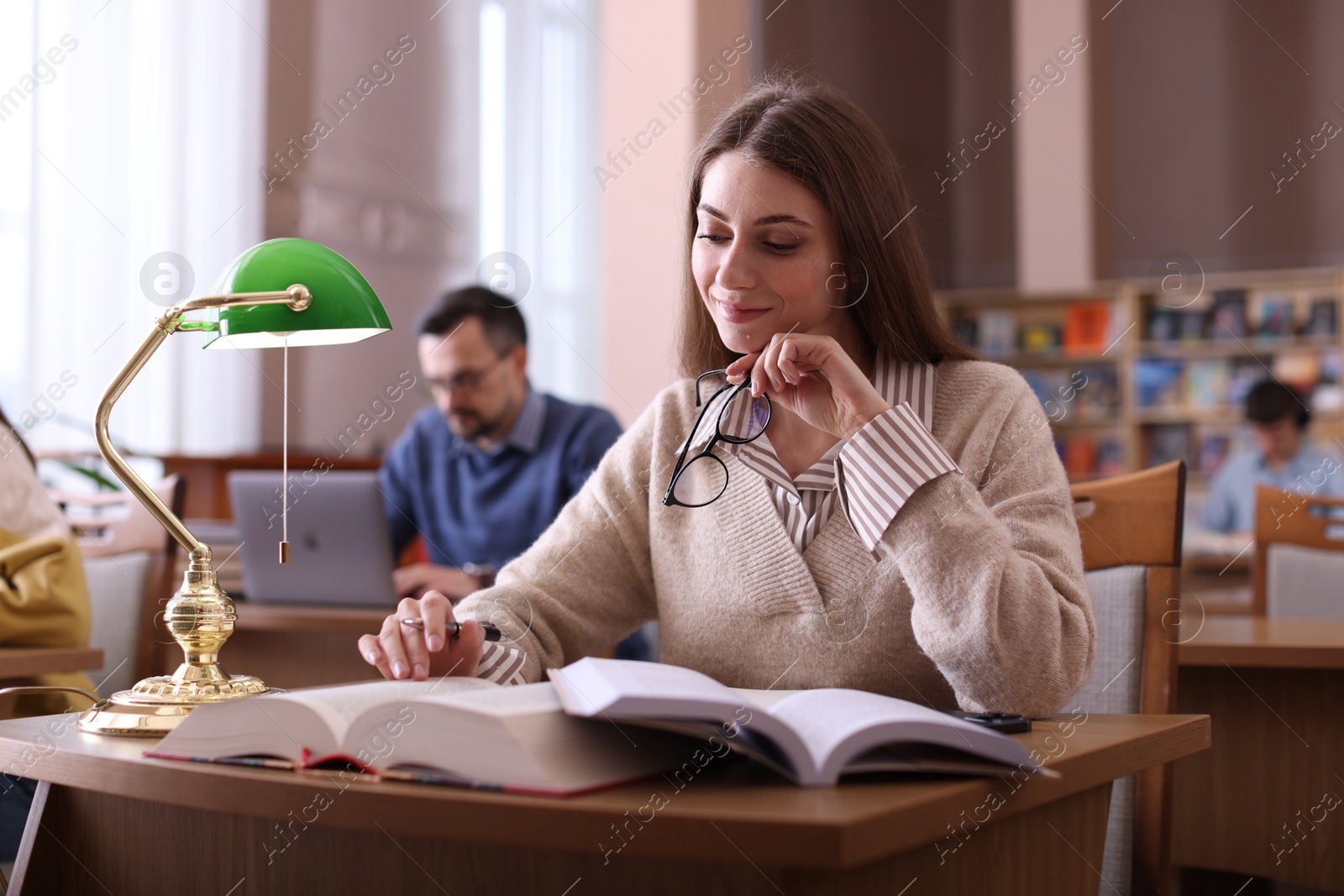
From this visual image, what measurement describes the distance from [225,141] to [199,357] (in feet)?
2.59

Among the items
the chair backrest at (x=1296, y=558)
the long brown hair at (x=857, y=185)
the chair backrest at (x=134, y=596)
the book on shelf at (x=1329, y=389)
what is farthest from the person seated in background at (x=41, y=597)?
the book on shelf at (x=1329, y=389)

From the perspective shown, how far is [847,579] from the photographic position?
1.22 metres

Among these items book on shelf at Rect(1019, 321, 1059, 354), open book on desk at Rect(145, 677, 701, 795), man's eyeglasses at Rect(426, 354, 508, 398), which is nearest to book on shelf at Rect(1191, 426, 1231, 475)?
book on shelf at Rect(1019, 321, 1059, 354)

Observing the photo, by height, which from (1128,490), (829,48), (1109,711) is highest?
(829,48)

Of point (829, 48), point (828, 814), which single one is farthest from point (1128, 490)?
point (829, 48)

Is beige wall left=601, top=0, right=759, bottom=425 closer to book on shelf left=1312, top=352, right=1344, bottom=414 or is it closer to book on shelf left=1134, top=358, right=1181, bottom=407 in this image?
book on shelf left=1134, top=358, right=1181, bottom=407

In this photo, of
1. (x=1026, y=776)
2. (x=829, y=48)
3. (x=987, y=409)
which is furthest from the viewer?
(x=829, y=48)

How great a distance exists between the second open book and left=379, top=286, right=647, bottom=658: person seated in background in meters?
2.13

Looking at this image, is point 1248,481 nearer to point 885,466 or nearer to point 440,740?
point 885,466

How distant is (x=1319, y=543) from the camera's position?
2.59 m

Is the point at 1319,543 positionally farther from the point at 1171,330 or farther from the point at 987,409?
the point at 1171,330

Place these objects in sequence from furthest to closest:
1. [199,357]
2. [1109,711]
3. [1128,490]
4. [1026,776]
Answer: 1. [199,357]
2. [1128,490]
3. [1109,711]
4. [1026,776]

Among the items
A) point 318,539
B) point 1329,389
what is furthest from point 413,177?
point 1329,389

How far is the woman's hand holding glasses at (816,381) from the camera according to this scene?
1.08 metres
